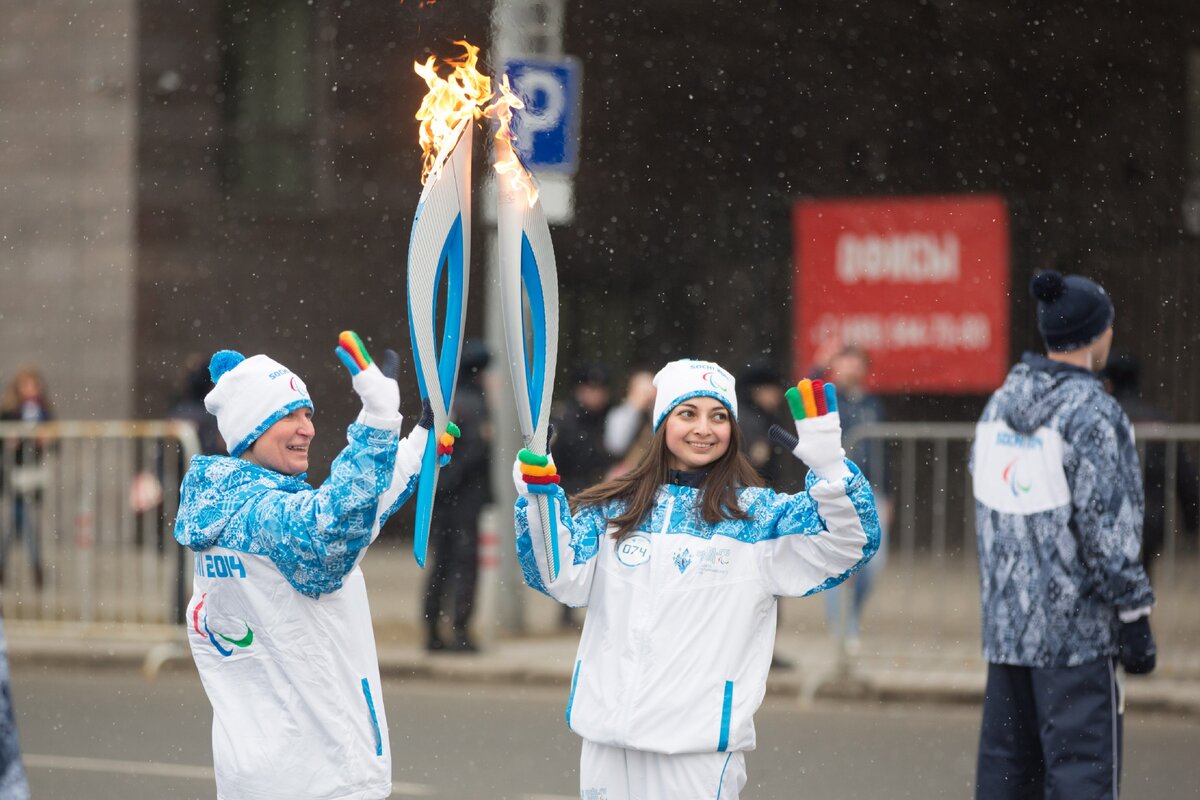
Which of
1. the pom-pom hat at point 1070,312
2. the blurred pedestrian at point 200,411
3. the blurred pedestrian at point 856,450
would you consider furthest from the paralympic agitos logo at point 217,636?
the blurred pedestrian at point 856,450

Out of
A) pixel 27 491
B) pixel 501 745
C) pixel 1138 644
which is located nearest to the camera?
pixel 1138 644

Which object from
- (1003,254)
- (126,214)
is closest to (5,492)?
(126,214)

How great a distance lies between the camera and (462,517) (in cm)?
924

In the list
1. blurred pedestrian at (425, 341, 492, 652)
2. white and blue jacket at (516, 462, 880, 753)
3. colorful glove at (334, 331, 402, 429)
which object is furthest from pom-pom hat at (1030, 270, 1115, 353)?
blurred pedestrian at (425, 341, 492, 652)

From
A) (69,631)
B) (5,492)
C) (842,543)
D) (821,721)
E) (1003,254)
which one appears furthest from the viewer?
(1003,254)

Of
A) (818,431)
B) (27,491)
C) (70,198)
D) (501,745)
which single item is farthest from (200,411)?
(818,431)

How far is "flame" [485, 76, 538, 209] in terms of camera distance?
3.86 meters

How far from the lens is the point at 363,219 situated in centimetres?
1402

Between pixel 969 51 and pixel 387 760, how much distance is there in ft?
34.7

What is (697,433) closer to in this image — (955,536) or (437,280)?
(437,280)

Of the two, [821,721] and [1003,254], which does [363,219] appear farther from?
[821,721]

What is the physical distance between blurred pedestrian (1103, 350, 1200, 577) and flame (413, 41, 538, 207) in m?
4.91

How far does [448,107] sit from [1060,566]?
1.95m

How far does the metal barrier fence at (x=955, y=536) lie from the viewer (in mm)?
8461
